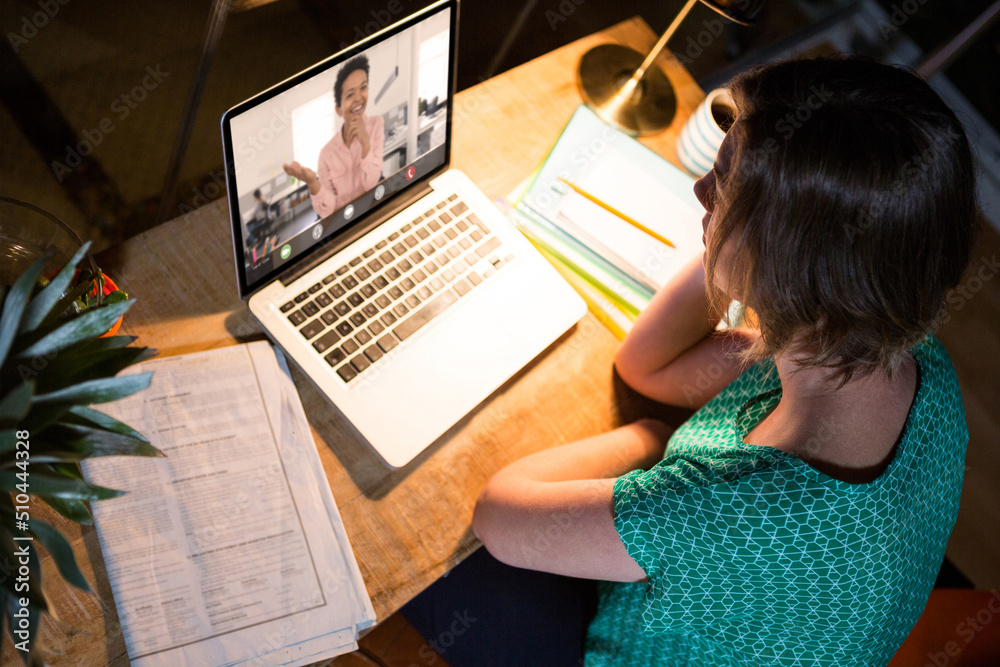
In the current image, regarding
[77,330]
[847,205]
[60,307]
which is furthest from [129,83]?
[847,205]

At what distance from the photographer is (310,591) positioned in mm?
821

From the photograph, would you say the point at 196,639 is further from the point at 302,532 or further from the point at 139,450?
the point at 139,450

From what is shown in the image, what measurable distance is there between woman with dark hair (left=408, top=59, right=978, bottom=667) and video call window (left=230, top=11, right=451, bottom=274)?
410 millimetres

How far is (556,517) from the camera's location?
875mm

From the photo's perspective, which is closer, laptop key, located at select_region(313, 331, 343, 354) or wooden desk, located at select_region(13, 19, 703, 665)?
wooden desk, located at select_region(13, 19, 703, 665)

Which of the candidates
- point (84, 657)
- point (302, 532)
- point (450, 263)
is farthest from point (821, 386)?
point (84, 657)

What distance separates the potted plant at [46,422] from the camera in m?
0.51

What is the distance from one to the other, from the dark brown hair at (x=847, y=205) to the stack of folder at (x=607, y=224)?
0.35m

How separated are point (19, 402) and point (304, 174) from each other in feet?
1.52

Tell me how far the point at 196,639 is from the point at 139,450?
0.31 meters

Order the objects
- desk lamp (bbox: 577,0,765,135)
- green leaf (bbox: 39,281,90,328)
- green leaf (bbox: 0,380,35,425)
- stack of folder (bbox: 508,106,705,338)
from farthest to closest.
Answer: desk lamp (bbox: 577,0,765,135), stack of folder (bbox: 508,106,705,338), green leaf (bbox: 39,281,90,328), green leaf (bbox: 0,380,35,425)

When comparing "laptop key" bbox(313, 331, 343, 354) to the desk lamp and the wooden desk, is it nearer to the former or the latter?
the wooden desk

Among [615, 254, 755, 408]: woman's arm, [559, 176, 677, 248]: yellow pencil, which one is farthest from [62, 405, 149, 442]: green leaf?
[559, 176, 677, 248]: yellow pencil

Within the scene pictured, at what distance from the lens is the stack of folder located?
117 centimetres
